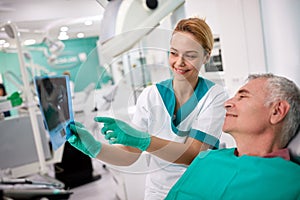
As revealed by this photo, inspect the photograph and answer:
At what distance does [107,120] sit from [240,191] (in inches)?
20.9

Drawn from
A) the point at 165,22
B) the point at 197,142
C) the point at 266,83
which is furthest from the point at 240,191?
the point at 165,22

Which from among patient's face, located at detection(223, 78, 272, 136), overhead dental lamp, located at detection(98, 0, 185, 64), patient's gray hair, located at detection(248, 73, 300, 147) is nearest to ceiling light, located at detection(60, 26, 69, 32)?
overhead dental lamp, located at detection(98, 0, 185, 64)

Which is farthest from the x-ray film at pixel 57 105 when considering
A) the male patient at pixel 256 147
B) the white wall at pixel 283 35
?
the white wall at pixel 283 35

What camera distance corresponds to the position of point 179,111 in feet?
3.85

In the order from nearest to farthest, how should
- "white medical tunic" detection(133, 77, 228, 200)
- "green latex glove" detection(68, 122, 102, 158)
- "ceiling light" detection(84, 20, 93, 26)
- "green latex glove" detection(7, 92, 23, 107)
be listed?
"green latex glove" detection(68, 122, 102, 158) → "white medical tunic" detection(133, 77, 228, 200) → "ceiling light" detection(84, 20, 93, 26) → "green latex glove" detection(7, 92, 23, 107)

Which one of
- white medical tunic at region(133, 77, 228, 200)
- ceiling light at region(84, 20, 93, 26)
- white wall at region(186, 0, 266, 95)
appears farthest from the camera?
white wall at region(186, 0, 266, 95)

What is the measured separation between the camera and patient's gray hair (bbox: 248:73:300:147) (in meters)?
1.10

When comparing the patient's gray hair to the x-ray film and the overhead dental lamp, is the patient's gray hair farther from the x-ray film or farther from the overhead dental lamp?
the x-ray film

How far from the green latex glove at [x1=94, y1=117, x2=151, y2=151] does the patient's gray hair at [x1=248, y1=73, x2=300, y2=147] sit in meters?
0.49

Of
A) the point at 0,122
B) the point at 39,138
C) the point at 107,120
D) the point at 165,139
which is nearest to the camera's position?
the point at 107,120

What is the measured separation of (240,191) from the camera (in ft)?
3.57

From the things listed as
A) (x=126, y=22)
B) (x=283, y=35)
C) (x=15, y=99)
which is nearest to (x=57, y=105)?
(x=126, y=22)

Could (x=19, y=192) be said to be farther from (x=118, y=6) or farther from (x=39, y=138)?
(x=39, y=138)

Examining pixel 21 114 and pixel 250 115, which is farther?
pixel 21 114
